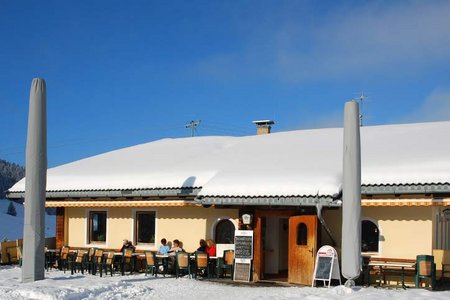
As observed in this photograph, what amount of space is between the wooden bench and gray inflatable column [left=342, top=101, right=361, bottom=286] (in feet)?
5.70

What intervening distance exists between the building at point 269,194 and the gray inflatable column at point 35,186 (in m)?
4.28

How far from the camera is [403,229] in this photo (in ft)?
51.8

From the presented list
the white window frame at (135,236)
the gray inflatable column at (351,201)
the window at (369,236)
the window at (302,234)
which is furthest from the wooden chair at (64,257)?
the gray inflatable column at (351,201)

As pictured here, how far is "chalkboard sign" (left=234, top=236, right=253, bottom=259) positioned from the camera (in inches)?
659

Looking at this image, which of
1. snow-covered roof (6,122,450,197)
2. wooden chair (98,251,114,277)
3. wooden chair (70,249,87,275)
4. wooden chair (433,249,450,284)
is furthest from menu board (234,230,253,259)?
wooden chair (70,249,87,275)

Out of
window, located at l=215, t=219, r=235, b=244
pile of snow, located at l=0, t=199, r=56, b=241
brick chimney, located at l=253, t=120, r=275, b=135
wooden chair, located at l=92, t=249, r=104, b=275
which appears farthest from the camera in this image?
pile of snow, located at l=0, t=199, r=56, b=241

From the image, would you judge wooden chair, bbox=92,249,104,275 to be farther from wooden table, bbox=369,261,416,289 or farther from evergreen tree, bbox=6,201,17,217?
evergreen tree, bbox=6,201,17,217

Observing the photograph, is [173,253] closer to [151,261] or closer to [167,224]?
[151,261]

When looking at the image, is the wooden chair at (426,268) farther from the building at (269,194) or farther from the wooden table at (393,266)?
the building at (269,194)

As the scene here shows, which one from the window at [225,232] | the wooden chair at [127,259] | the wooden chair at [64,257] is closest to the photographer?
the wooden chair at [127,259]

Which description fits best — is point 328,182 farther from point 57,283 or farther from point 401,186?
point 57,283

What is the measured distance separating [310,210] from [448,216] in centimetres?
354

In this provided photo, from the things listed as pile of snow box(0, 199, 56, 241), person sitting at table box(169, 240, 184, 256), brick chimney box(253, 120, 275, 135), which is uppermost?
brick chimney box(253, 120, 275, 135)

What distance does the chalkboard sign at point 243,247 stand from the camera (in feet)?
55.0
